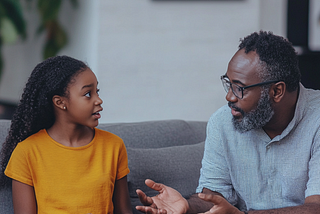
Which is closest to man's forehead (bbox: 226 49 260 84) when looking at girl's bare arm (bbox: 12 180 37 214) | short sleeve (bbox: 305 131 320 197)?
short sleeve (bbox: 305 131 320 197)

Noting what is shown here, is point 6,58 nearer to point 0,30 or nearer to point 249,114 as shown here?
point 0,30

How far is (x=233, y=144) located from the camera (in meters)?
1.39

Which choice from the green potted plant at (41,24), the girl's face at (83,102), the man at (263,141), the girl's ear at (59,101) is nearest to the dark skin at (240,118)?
the man at (263,141)

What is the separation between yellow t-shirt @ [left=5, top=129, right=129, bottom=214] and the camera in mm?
1145

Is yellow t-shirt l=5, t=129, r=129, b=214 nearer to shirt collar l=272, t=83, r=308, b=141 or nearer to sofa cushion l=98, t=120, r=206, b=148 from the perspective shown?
sofa cushion l=98, t=120, r=206, b=148

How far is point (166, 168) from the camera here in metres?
1.53

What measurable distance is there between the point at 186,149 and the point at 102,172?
55cm

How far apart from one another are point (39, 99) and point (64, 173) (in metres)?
0.28

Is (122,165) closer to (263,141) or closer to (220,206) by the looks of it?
(220,206)

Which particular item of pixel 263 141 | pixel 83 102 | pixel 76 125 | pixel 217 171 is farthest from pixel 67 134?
pixel 263 141

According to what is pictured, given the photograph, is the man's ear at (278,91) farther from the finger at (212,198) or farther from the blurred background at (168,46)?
the blurred background at (168,46)

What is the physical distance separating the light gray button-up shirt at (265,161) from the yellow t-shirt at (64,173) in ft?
1.39

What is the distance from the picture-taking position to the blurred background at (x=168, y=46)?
2.19m

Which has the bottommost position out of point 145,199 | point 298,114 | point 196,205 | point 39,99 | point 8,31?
point 196,205
